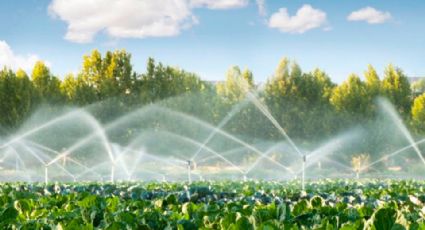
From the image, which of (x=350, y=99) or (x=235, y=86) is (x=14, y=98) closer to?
(x=235, y=86)

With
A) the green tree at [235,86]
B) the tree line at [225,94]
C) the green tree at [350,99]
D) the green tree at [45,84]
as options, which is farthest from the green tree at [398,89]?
the green tree at [45,84]

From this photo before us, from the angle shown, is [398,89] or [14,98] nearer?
[14,98]

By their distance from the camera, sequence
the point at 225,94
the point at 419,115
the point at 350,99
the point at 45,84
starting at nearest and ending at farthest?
the point at 419,115 → the point at 45,84 → the point at 350,99 → the point at 225,94

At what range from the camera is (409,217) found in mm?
4477

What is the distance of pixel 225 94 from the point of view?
46938mm

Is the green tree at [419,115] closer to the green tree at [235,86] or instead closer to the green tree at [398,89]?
the green tree at [398,89]

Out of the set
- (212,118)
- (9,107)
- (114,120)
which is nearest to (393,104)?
(212,118)

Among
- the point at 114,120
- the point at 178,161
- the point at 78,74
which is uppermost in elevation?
the point at 78,74

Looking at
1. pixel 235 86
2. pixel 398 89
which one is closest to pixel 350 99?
pixel 398 89

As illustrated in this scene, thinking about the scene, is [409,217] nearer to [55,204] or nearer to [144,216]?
[144,216]

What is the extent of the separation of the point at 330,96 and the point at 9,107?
20848mm

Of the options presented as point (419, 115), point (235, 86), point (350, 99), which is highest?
point (235, 86)

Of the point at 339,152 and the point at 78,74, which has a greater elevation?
the point at 78,74

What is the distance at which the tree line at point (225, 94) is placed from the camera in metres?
43.3
